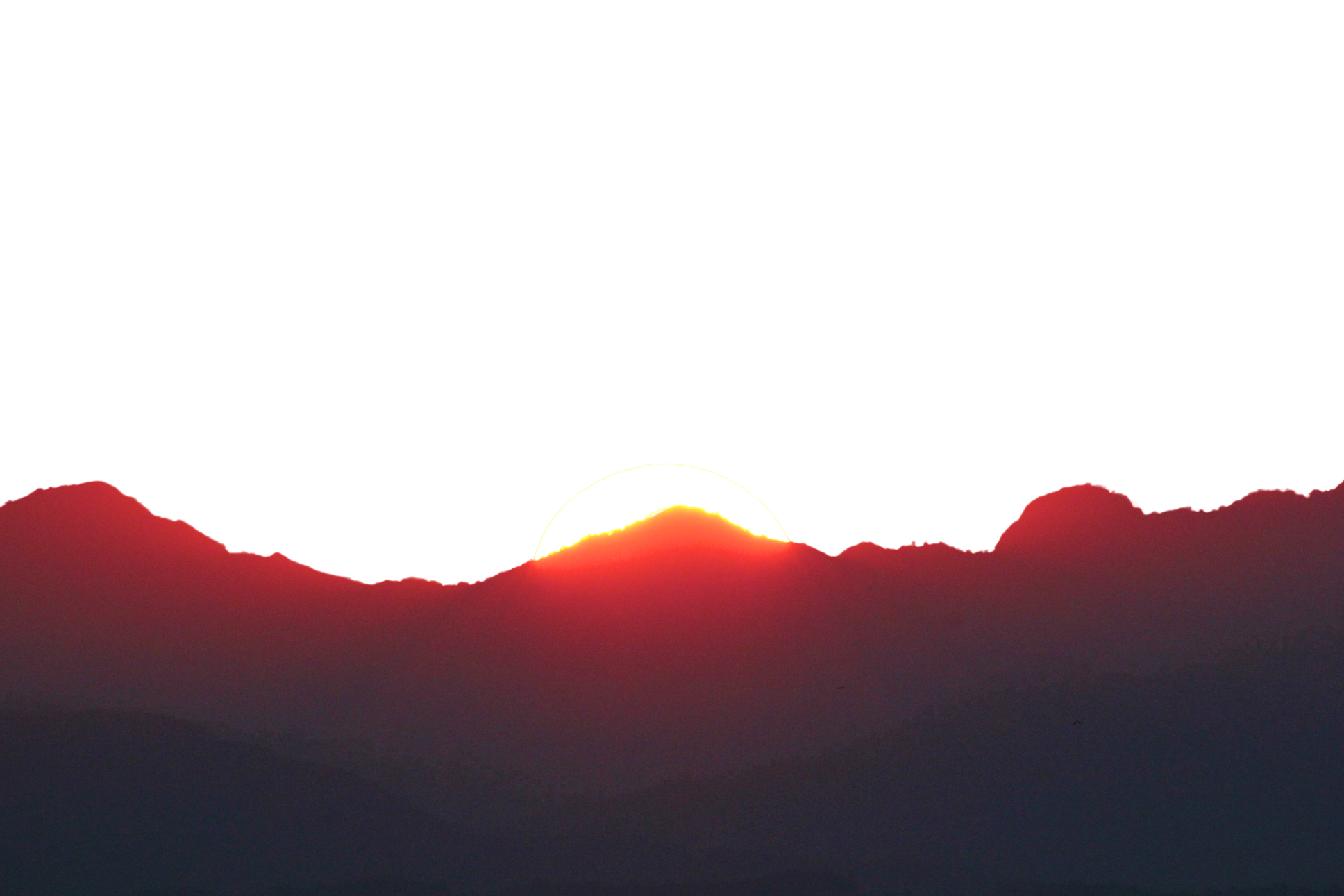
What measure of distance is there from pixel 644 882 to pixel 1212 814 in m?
2.69

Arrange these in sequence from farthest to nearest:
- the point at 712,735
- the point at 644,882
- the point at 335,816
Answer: the point at 712,735, the point at 335,816, the point at 644,882

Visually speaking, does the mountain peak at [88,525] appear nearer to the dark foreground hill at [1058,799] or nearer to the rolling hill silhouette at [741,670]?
the rolling hill silhouette at [741,670]

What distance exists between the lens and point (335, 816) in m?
4.97

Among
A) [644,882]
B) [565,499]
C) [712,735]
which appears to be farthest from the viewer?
[565,499]

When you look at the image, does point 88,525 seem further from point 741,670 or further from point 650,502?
point 741,670

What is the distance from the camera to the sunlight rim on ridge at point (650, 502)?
7520 millimetres

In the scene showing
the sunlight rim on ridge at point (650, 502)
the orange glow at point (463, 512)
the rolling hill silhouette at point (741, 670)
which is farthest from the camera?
the orange glow at point (463, 512)

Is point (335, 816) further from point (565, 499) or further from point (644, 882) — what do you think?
point (565, 499)

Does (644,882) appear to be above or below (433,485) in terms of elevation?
below

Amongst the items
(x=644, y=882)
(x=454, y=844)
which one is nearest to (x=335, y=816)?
(x=454, y=844)

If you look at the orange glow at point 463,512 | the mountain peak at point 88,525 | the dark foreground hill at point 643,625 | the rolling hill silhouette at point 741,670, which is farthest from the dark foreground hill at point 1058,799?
the mountain peak at point 88,525

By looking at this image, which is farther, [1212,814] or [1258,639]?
[1258,639]

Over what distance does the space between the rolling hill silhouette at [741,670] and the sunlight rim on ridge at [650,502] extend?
0.54ft

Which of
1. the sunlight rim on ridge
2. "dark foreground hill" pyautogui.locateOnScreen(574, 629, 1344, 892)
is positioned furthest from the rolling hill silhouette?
the sunlight rim on ridge
